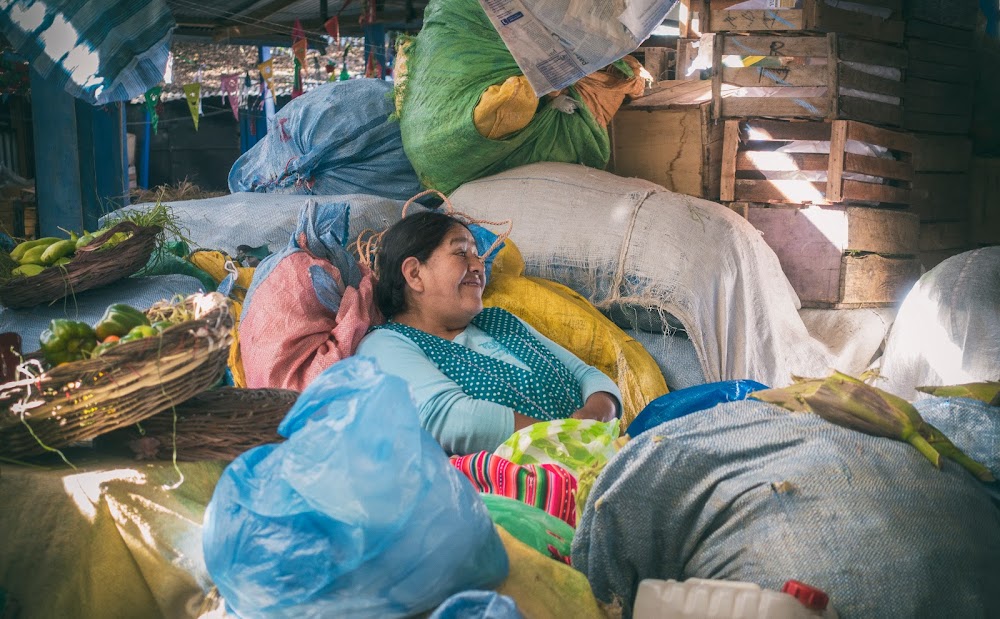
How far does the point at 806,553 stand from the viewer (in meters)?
1.47

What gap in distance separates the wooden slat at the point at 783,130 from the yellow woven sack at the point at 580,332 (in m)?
1.09

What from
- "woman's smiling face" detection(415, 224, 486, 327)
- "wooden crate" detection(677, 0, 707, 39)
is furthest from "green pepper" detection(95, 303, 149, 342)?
"wooden crate" detection(677, 0, 707, 39)

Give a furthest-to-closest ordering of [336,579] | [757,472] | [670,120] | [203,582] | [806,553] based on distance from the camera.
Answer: [670,120] → [203,582] → [757,472] → [806,553] → [336,579]

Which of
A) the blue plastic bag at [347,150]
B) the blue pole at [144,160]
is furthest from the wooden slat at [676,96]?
the blue pole at [144,160]

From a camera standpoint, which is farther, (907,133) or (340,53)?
(340,53)

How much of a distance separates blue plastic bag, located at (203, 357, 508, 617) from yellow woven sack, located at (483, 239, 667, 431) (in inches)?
64.0

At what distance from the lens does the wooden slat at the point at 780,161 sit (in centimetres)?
358

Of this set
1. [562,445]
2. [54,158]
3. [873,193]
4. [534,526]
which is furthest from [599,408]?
[54,158]

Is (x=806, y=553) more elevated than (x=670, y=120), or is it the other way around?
(x=670, y=120)

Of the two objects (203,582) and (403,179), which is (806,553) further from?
Answer: (403,179)

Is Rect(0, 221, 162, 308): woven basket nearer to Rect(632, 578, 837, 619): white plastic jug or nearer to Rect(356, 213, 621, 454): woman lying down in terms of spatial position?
Rect(356, 213, 621, 454): woman lying down

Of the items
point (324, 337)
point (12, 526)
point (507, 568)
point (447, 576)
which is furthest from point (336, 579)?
point (324, 337)

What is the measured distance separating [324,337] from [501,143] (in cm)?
118

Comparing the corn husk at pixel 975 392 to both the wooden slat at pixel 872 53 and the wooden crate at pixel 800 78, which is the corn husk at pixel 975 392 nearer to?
the wooden crate at pixel 800 78
